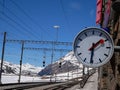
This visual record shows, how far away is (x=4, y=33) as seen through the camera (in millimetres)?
57375

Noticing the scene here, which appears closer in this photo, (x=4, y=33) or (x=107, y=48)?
(x=107, y=48)

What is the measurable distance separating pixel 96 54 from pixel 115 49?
0.28 metres

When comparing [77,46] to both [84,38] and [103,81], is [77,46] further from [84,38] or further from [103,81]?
[103,81]

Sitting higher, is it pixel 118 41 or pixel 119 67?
pixel 118 41

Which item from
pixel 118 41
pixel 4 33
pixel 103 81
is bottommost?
Result: pixel 103 81

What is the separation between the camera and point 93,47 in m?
3.82

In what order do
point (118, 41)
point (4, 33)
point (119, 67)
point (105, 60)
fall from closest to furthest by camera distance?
1. point (105, 60)
2. point (119, 67)
3. point (118, 41)
4. point (4, 33)

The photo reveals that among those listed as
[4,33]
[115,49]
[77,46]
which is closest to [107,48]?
[115,49]

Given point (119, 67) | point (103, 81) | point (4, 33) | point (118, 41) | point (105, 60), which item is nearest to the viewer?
point (105, 60)

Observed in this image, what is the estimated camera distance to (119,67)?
607 cm

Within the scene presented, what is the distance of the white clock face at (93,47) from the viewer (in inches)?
149

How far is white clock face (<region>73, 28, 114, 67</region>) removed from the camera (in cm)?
379

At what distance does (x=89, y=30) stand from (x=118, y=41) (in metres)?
2.92

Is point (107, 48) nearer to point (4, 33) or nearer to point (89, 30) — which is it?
point (89, 30)
